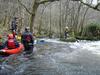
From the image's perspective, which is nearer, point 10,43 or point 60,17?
point 10,43

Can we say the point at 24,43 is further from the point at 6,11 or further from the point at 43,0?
the point at 6,11

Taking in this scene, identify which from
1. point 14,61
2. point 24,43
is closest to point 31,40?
point 24,43

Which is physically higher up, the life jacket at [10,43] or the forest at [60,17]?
the forest at [60,17]

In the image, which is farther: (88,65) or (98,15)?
(98,15)

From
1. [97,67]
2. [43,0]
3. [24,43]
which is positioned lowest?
[97,67]

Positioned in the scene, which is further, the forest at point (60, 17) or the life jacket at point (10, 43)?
the forest at point (60, 17)

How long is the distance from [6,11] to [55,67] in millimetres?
34475

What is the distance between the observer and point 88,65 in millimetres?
14875

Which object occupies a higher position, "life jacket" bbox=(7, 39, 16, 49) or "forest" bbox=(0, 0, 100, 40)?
"forest" bbox=(0, 0, 100, 40)

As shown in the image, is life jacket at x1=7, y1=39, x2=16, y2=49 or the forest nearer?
life jacket at x1=7, y1=39, x2=16, y2=49

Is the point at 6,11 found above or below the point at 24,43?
above

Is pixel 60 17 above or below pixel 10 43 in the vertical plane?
above

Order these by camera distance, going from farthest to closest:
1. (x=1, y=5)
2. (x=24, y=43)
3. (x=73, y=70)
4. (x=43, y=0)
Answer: (x=1, y=5)
(x=43, y=0)
(x=24, y=43)
(x=73, y=70)

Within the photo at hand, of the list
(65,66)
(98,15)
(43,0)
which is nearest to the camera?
(65,66)
